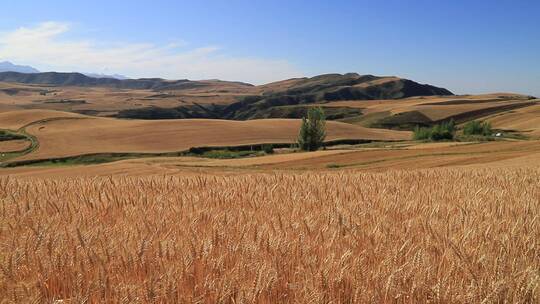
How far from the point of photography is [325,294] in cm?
234

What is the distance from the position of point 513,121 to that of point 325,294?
117 m

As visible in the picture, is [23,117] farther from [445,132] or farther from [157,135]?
[445,132]

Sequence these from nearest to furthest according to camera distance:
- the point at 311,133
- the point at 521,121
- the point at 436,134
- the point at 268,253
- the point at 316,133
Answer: the point at 268,253, the point at 311,133, the point at 316,133, the point at 436,134, the point at 521,121

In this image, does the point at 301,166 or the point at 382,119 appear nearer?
the point at 301,166

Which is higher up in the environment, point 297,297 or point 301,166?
point 297,297

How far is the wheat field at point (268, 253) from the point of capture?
7.72ft

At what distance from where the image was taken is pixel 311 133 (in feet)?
238

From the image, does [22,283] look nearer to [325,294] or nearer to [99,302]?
[99,302]

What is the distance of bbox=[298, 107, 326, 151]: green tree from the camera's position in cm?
7181

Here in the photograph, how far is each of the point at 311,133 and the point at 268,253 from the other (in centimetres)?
6987

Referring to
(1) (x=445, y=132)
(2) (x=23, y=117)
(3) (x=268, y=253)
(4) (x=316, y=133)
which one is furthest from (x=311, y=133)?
(3) (x=268, y=253)

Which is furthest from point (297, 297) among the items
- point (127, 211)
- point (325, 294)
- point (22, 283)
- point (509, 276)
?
point (127, 211)

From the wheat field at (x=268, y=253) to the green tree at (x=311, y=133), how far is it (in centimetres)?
6687

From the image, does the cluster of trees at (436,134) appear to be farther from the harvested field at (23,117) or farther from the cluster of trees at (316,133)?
the harvested field at (23,117)
